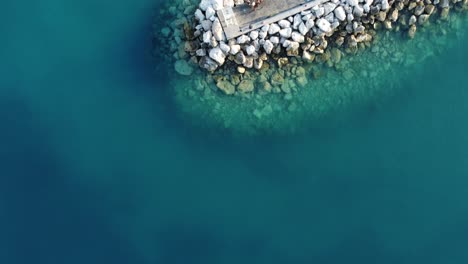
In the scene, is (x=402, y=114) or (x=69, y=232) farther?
(x=402, y=114)

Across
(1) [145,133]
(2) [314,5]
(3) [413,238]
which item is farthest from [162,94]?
(3) [413,238]

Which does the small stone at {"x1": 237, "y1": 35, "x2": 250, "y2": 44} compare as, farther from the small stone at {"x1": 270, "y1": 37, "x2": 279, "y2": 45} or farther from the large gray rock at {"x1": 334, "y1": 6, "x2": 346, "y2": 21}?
the large gray rock at {"x1": 334, "y1": 6, "x2": 346, "y2": 21}

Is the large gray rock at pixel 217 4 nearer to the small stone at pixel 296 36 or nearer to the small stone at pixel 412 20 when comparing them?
the small stone at pixel 296 36

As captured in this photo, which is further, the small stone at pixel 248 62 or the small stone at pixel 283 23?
the small stone at pixel 248 62

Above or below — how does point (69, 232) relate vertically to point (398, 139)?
below

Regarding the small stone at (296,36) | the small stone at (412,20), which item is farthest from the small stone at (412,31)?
the small stone at (296,36)

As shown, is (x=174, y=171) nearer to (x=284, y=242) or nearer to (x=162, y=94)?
(x=162, y=94)

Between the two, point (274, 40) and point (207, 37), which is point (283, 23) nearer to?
point (274, 40)
